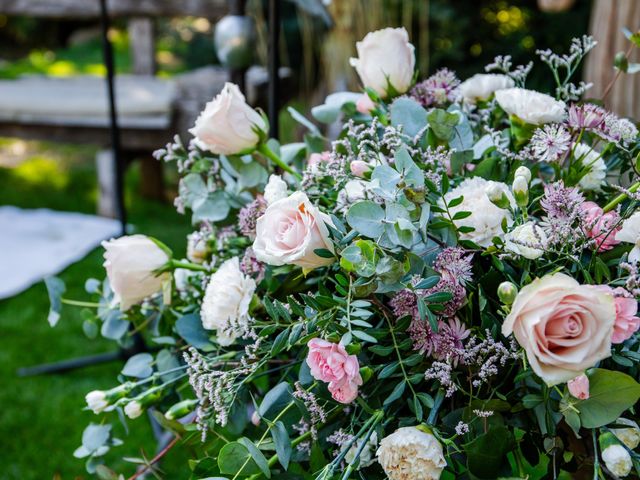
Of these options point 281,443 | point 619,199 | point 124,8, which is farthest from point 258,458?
point 124,8

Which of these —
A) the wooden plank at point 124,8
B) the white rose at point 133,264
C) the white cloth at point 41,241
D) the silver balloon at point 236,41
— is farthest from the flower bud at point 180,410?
the wooden plank at point 124,8

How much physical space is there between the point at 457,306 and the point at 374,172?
121mm

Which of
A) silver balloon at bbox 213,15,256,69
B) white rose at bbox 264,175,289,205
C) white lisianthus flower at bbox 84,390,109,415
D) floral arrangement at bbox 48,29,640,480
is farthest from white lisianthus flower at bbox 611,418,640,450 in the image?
silver balloon at bbox 213,15,256,69

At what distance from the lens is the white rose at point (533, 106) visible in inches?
25.0

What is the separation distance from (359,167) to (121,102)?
2.62 meters

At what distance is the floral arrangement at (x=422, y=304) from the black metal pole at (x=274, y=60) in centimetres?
22

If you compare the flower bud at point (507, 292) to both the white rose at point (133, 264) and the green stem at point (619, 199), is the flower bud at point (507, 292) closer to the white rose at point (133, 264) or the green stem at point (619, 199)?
the green stem at point (619, 199)

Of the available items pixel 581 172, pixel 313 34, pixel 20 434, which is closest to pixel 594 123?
pixel 581 172

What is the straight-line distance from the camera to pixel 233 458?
1.86 ft

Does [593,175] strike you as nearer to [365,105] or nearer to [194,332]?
[365,105]

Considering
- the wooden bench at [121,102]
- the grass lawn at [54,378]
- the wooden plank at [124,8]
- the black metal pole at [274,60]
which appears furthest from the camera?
the wooden plank at [124,8]

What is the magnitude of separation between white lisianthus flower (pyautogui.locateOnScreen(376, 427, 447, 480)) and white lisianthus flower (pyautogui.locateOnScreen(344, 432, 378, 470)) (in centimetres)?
3

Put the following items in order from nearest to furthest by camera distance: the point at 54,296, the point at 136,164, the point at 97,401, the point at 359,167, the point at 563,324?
the point at 563,324 → the point at 359,167 → the point at 97,401 → the point at 54,296 → the point at 136,164

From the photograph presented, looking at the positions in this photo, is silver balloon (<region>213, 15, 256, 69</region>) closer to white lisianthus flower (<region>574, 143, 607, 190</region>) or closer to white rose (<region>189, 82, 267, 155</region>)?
white rose (<region>189, 82, 267, 155</region>)
